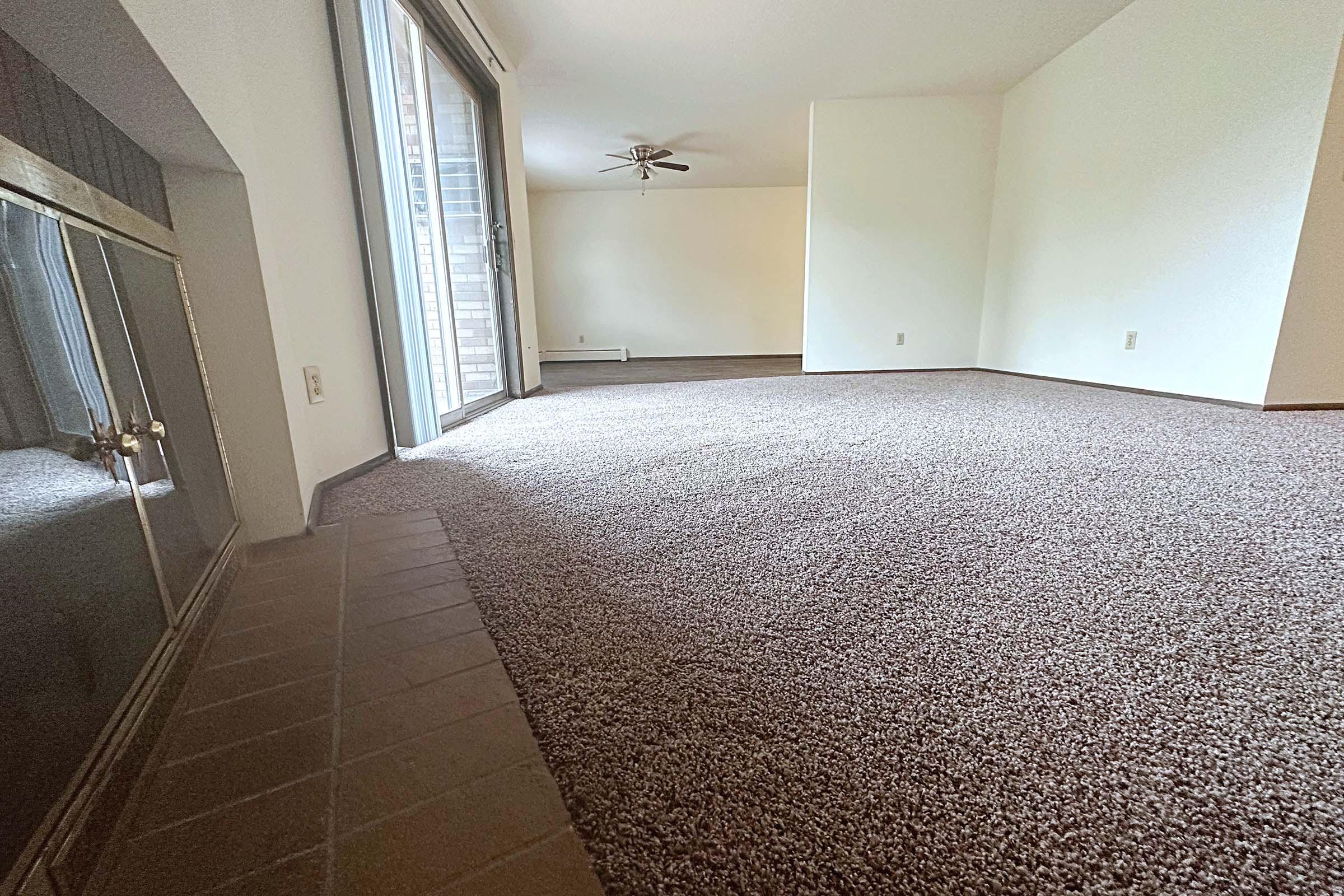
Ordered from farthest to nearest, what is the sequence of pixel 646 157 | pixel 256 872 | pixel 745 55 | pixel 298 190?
pixel 646 157
pixel 745 55
pixel 298 190
pixel 256 872

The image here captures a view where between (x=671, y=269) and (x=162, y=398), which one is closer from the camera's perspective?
(x=162, y=398)

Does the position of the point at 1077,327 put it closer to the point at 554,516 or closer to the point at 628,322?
the point at 554,516

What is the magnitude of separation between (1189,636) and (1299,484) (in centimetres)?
123

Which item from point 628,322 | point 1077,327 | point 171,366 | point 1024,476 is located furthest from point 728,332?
point 171,366

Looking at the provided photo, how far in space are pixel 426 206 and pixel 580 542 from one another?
2211 millimetres

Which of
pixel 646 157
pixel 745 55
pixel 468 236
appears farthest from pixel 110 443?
pixel 646 157

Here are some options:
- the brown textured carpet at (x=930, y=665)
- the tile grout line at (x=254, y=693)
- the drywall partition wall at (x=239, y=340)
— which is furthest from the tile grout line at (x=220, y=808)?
the drywall partition wall at (x=239, y=340)

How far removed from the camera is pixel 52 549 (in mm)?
576

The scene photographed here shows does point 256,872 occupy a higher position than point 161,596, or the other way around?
point 161,596

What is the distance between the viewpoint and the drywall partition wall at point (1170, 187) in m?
2.45

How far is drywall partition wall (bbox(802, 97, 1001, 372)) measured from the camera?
13.9ft

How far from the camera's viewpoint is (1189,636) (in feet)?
2.76

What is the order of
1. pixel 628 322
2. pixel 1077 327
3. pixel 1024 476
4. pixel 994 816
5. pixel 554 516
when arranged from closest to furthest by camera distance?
pixel 994 816
pixel 554 516
pixel 1024 476
pixel 1077 327
pixel 628 322

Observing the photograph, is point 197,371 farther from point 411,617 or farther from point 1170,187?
point 1170,187
